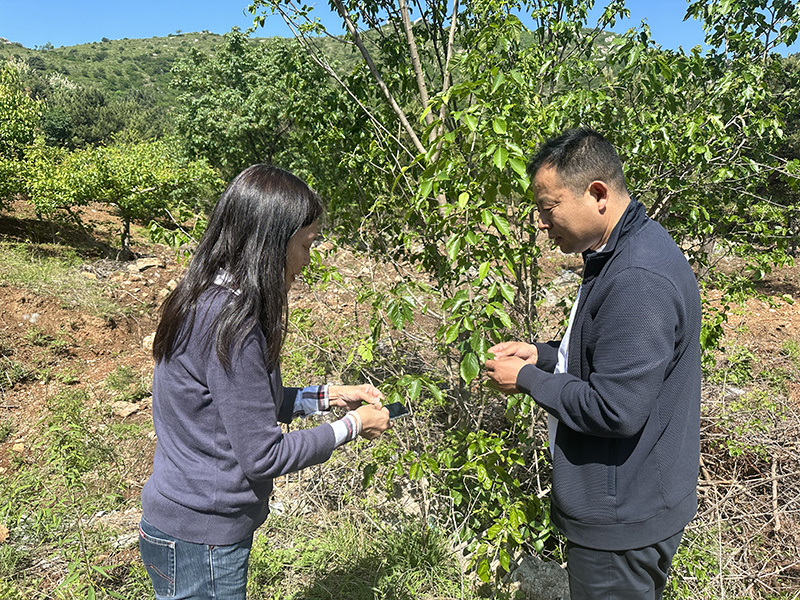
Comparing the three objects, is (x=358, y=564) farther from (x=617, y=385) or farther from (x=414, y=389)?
(x=617, y=385)

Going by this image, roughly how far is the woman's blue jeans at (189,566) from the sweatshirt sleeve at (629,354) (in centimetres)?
97

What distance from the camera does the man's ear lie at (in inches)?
54.4

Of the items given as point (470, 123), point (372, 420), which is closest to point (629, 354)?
point (372, 420)

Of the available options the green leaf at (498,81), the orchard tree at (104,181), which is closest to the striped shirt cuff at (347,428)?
the green leaf at (498,81)

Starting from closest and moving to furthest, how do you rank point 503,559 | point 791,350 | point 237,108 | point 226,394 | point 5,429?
point 226,394
point 503,559
point 5,429
point 791,350
point 237,108

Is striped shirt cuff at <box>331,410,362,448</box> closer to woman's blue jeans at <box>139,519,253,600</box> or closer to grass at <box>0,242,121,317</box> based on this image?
woman's blue jeans at <box>139,519,253,600</box>

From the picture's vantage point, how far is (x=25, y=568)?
8.68ft

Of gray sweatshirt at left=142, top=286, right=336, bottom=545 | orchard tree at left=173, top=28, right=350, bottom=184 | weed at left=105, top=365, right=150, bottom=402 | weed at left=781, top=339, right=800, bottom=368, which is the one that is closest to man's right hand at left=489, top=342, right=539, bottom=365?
gray sweatshirt at left=142, top=286, right=336, bottom=545

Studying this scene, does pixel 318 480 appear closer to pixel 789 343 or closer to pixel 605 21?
pixel 605 21

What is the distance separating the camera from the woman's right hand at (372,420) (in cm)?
152

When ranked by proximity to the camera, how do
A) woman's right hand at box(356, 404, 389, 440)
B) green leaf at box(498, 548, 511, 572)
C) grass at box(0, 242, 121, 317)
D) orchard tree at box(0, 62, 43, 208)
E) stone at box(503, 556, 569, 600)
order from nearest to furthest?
woman's right hand at box(356, 404, 389, 440) < green leaf at box(498, 548, 511, 572) < stone at box(503, 556, 569, 600) < grass at box(0, 242, 121, 317) < orchard tree at box(0, 62, 43, 208)

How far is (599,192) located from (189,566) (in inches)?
56.6

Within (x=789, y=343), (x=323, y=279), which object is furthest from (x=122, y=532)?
(x=789, y=343)

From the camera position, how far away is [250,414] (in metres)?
1.20
